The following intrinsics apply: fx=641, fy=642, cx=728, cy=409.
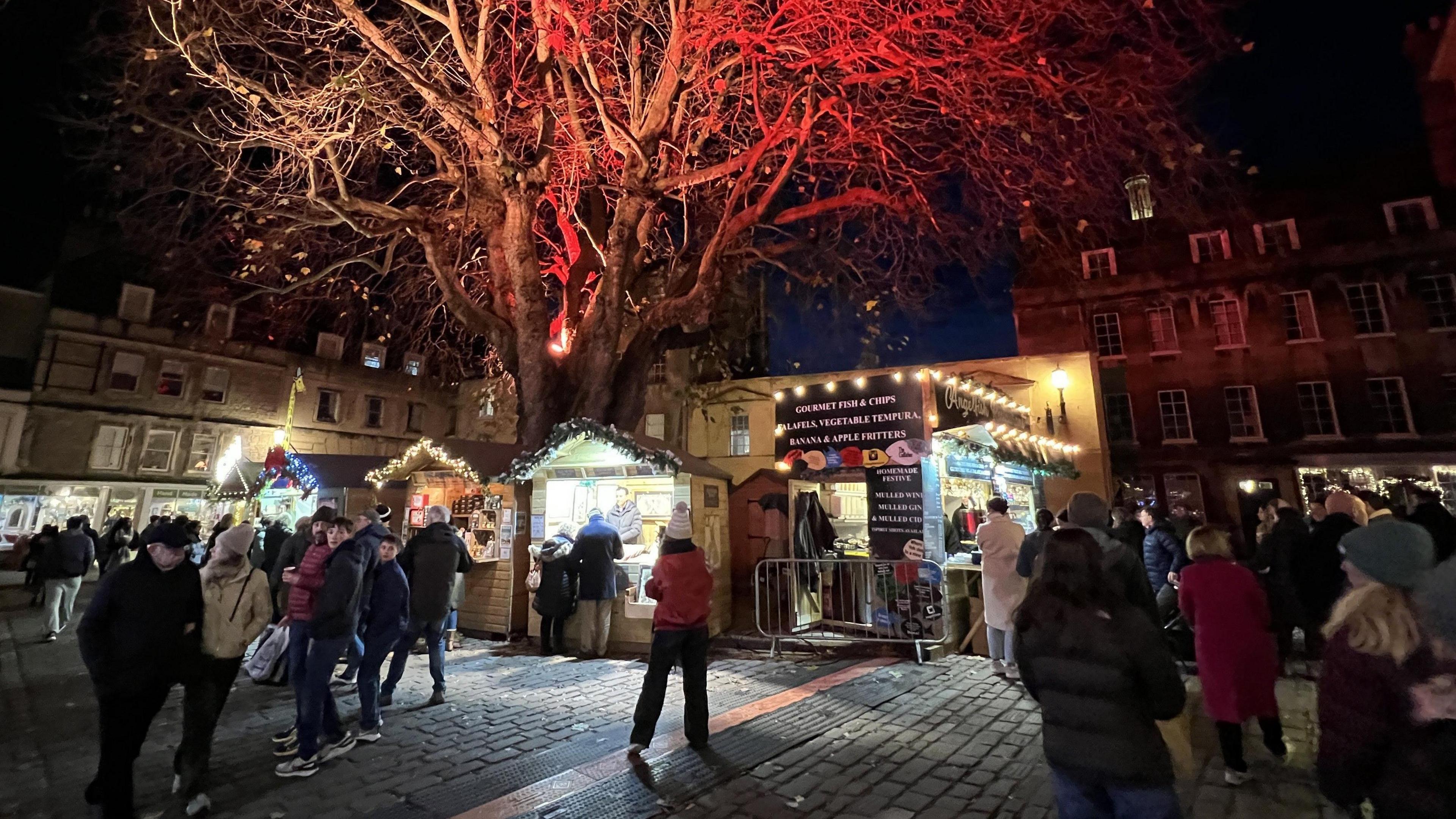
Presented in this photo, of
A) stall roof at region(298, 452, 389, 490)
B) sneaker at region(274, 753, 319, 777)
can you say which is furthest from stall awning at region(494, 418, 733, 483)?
sneaker at region(274, 753, 319, 777)

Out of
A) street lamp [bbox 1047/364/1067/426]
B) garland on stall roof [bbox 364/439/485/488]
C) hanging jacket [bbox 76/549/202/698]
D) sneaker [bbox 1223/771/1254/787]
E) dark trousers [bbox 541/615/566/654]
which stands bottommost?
sneaker [bbox 1223/771/1254/787]

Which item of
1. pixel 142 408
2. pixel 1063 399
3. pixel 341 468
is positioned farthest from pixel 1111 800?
pixel 142 408

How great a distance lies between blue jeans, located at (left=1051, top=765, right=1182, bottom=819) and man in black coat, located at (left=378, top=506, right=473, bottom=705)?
6116mm

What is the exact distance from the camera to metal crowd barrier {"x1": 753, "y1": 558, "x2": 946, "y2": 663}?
333 inches

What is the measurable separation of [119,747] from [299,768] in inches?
48.4

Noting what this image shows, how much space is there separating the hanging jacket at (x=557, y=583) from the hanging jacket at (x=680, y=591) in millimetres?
3884

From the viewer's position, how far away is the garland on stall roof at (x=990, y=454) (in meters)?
9.97

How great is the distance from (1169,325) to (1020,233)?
16.5m

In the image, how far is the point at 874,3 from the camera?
8.62m

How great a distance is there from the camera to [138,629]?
397 cm

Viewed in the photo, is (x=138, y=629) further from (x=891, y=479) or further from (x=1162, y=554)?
(x=1162, y=554)

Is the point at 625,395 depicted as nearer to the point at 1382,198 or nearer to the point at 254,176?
the point at 254,176

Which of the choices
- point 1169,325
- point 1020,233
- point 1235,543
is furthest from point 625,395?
point 1169,325

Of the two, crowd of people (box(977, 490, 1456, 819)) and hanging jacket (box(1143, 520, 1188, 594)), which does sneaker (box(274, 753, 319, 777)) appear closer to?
crowd of people (box(977, 490, 1456, 819))
